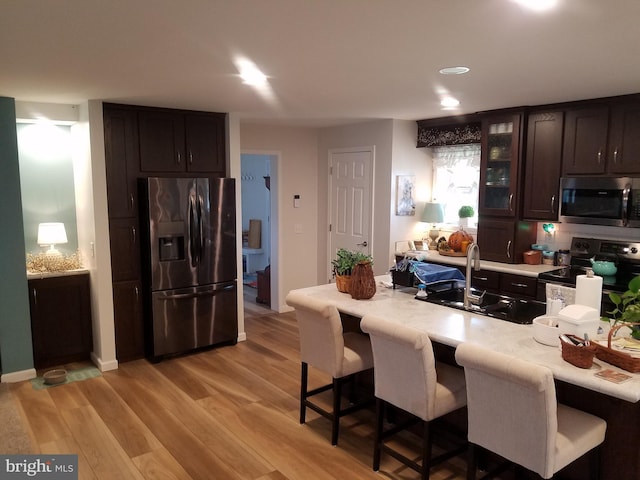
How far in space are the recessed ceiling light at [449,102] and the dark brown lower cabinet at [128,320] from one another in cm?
338

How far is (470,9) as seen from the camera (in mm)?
2029

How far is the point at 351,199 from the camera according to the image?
6055 millimetres

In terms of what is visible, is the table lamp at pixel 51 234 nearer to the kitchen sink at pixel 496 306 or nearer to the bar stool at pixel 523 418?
the kitchen sink at pixel 496 306

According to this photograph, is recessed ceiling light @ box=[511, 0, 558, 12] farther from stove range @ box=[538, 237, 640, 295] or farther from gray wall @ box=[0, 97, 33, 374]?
gray wall @ box=[0, 97, 33, 374]

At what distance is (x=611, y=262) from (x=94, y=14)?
173 inches

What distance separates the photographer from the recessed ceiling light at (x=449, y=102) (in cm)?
422

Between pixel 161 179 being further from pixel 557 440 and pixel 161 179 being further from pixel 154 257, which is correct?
pixel 557 440

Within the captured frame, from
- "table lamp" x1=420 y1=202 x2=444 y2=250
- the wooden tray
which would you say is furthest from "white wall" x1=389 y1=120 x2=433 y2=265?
the wooden tray

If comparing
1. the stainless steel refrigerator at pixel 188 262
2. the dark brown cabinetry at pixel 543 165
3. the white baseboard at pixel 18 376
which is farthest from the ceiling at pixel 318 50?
the white baseboard at pixel 18 376

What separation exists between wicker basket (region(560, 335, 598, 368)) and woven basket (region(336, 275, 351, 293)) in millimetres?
1634

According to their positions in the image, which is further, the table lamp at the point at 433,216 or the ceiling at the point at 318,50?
the table lamp at the point at 433,216

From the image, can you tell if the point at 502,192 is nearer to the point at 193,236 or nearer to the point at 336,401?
the point at 336,401

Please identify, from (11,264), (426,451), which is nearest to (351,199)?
(11,264)

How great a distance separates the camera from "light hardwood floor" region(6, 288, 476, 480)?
3.00 m
